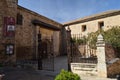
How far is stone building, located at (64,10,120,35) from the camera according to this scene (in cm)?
2198

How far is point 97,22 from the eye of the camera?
78.5ft

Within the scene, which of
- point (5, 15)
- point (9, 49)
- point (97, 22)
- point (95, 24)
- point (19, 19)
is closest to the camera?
point (5, 15)

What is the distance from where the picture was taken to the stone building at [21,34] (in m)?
13.8

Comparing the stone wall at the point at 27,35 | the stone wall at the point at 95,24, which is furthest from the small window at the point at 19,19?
the stone wall at the point at 95,24

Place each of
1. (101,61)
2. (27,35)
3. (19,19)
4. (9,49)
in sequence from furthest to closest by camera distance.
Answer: (27,35) → (19,19) → (9,49) → (101,61)

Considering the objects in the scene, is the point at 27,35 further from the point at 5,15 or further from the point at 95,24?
the point at 95,24

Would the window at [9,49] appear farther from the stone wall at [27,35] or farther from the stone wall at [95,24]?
the stone wall at [95,24]

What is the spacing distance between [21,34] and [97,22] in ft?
34.0

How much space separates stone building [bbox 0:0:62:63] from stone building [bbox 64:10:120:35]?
3216 mm

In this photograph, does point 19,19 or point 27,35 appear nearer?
point 19,19

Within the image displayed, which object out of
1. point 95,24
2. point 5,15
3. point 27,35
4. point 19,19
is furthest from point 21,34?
point 95,24

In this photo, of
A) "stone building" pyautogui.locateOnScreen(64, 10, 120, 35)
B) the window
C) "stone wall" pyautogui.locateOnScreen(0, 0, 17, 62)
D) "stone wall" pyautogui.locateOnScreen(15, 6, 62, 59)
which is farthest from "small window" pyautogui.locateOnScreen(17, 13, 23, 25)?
"stone building" pyautogui.locateOnScreen(64, 10, 120, 35)

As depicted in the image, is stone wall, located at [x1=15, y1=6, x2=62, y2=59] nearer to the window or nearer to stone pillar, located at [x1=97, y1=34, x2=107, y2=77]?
the window

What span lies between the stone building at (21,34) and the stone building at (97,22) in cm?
322
